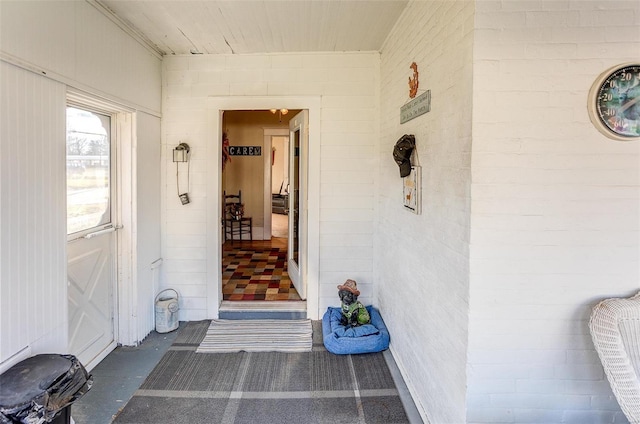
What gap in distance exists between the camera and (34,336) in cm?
208

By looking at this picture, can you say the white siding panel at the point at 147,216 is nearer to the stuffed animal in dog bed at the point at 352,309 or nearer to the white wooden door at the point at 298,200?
the white wooden door at the point at 298,200

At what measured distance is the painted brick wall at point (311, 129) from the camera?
12.5 feet

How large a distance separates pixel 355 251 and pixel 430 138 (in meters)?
1.87

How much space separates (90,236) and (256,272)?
8.66 feet

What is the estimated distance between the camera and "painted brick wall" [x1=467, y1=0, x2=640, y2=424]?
169cm

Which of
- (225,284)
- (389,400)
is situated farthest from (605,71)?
(225,284)

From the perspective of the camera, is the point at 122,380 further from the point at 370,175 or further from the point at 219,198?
the point at 370,175

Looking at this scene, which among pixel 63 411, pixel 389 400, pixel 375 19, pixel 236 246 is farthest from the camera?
pixel 236 246

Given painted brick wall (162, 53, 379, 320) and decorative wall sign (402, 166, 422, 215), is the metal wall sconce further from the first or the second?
decorative wall sign (402, 166, 422, 215)

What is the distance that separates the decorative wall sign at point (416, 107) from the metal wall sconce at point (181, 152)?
6.92ft

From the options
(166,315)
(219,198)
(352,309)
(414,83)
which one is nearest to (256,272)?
(219,198)

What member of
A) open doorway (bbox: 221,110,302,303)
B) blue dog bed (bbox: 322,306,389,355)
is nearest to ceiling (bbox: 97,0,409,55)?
blue dog bed (bbox: 322,306,389,355)

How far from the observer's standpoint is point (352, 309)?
3.48 metres

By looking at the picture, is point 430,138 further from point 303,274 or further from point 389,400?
point 303,274
